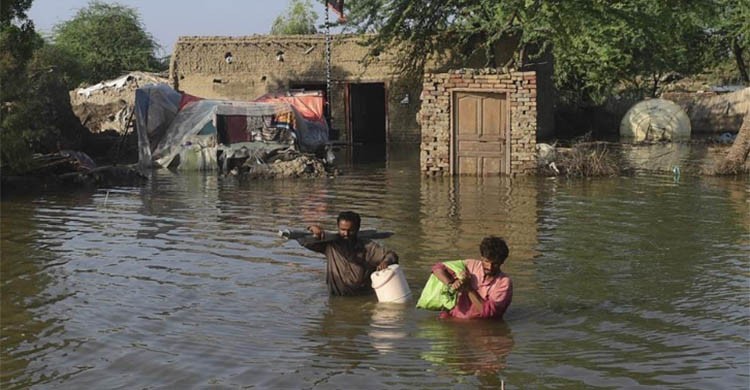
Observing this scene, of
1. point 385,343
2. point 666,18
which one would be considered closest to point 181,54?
point 666,18

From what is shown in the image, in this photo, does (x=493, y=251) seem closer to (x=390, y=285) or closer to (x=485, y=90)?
(x=390, y=285)

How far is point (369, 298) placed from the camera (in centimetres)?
896

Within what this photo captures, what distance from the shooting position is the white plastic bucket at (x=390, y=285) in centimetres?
855

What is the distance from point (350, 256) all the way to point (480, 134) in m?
11.6

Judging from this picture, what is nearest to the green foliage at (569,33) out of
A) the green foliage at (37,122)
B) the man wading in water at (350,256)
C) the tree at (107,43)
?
the green foliage at (37,122)

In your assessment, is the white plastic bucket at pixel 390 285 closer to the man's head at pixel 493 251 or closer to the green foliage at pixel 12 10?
the man's head at pixel 493 251

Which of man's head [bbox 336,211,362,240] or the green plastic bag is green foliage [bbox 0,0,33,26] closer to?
man's head [bbox 336,211,362,240]

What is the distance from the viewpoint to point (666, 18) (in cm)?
2248

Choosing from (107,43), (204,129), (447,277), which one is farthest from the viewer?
(107,43)

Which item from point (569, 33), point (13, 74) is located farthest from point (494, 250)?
point (569, 33)

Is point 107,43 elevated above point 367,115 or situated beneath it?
elevated above

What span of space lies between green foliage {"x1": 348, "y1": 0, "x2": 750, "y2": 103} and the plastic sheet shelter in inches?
202

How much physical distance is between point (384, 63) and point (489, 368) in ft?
80.9

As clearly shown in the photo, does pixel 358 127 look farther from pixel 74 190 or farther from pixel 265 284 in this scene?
pixel 265 284
